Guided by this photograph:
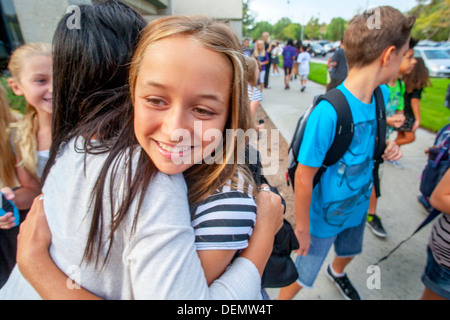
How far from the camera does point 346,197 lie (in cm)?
159

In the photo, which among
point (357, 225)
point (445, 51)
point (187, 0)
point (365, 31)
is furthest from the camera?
point (445, 51)

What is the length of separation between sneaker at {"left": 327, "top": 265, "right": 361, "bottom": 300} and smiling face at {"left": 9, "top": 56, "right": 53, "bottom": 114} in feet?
8.44

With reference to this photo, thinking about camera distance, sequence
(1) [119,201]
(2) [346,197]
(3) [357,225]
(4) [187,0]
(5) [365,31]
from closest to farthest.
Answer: (1) [119,201]
(5) [365,31]
(2) [346,197]
(3) [357,225]
(4) [187,0]

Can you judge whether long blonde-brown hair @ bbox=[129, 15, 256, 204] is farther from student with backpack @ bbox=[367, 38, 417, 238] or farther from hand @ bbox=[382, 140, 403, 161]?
student with backpack @ bbox=[367, 38, 417, 238]

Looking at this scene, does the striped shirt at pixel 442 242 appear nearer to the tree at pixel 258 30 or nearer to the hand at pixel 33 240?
the hand at pixel 33 240

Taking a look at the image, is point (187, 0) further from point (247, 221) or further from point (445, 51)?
point (445, 51)

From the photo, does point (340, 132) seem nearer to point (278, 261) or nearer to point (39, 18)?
point (278, 261)

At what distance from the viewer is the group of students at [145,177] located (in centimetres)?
67

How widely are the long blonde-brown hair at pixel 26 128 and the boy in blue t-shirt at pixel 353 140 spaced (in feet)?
5.31

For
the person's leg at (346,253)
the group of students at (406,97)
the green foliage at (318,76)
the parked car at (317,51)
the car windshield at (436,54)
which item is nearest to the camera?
the person's leg at (346,253)

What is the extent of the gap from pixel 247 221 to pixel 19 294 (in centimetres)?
83

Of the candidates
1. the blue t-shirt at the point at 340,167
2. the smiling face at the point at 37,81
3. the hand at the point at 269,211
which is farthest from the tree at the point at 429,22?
the smiling face at the point at 37,81

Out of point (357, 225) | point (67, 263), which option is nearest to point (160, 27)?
point (67, 263)

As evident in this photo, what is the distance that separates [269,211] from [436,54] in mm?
20038
